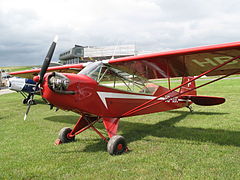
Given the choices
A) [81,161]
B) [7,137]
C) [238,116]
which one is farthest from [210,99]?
[7,137]

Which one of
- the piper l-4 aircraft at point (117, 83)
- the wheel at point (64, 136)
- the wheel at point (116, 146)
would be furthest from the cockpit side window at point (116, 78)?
the wheel at point (64, 136)

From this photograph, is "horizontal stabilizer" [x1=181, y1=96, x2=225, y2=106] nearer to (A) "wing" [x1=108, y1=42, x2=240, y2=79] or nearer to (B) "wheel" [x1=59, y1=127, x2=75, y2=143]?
(A) "wing" [x1=108, y1=42, x2=240, y2=79]

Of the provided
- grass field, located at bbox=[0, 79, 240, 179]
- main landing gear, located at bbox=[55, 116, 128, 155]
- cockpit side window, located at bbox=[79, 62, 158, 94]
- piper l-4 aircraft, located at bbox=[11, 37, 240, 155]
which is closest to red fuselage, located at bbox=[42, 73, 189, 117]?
piper l-4 aircraft, located at bbox=[11, 37, 240, 155]

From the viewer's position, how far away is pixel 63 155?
4301 millimetres

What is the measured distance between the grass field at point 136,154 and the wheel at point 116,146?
0.46ft

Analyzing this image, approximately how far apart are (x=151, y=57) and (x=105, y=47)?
221 feet

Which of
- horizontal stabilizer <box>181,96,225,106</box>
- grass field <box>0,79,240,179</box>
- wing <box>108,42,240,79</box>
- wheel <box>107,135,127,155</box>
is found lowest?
grass field <box>0,79,240,179</box>

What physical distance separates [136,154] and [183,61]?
263 cm

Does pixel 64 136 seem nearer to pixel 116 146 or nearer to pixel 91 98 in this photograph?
pixel 91 98

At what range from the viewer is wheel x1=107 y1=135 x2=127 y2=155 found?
4234mm

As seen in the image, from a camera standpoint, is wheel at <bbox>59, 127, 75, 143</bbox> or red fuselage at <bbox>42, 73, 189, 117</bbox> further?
wheel at <bbox>59, 127, 75, 143</bbox>

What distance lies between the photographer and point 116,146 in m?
4.25

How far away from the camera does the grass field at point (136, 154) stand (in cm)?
338

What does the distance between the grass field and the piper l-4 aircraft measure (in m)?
0.46
